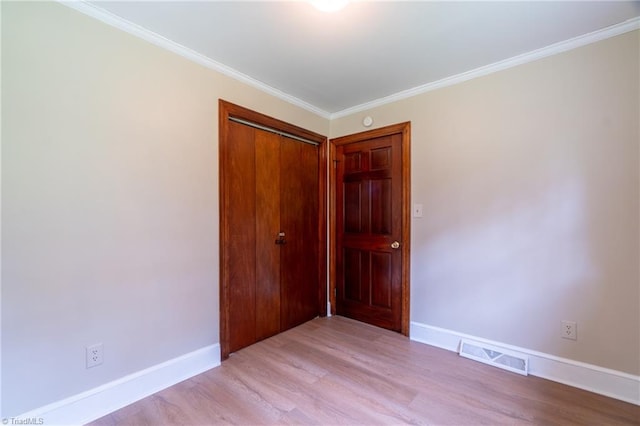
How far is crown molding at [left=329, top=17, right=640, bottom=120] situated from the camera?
1.78 metres

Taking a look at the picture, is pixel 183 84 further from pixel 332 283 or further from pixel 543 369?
pixel 543 369

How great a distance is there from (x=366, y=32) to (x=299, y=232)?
6.39 feet

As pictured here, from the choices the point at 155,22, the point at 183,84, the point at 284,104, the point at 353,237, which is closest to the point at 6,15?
the point at 155,22

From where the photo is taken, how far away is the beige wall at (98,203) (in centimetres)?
140

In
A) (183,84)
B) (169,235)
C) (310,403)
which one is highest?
(183,84)

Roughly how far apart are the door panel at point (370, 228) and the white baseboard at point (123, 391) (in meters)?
1.60

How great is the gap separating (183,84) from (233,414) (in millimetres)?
2285

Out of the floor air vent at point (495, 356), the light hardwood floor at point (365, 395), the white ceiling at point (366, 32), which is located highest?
the white ceiling at point (366, 32)

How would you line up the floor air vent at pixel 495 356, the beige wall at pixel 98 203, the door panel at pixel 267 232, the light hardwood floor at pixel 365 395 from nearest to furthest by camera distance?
the beige wall at pixel 98 203 < the light hardwood floor at pixel 365 395 < the floor air vent at pixel 495 356 < the door panel at pixel 267 232

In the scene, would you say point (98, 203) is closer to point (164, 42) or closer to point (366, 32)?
point (164, 42)

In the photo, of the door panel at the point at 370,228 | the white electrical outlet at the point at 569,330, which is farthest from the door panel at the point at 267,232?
the white electrical outlet at the point at 569,330

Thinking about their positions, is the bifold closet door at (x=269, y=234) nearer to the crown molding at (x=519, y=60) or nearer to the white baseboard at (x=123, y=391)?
the white baseboard at (x=123, y=391)

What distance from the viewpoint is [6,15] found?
53.6 inches

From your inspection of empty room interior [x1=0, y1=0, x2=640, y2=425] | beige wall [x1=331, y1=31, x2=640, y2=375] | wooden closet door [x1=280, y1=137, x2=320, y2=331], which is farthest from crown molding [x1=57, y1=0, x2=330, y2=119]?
beige wall [x1=331, y1=31, x2=640, y2=375]
